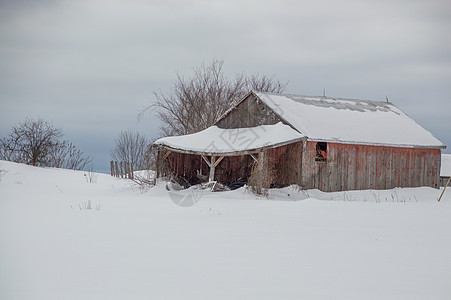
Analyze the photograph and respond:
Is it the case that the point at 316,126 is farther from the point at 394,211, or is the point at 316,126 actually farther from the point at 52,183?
the point at 52,183

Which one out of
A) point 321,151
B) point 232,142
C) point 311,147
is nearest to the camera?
point 311,147

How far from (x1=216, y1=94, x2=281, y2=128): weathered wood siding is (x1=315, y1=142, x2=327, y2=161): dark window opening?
203 cm

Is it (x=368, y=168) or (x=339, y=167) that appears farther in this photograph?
(x=368, y=168)

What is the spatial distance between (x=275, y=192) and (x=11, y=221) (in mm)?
10043

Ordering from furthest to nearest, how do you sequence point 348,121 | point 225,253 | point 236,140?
point 348,121 → point 236,140 → point 225,253

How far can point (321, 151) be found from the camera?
18.5m

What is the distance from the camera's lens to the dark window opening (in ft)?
60.4

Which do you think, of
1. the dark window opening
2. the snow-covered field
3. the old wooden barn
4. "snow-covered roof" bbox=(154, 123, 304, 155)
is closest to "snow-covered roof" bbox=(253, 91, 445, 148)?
the old wooden barn

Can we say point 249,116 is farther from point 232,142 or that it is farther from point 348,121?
point 348,121

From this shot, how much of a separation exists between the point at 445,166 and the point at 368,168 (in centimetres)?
1442

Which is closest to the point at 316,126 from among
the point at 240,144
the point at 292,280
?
the point at 240,144

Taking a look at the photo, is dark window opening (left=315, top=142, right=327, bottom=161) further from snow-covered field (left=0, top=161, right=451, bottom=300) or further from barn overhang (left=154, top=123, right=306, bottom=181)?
snow-covered field (left=0, top=161, right=451, bottom=300)

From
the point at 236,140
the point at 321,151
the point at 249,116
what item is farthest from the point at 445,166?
the point at 236,140

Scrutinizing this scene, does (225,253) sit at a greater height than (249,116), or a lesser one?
lesser
